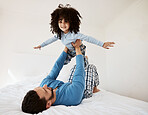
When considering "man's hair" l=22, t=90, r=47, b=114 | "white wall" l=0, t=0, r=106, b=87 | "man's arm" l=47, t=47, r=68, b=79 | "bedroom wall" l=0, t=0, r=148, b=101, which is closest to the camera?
"man's hair" l=22, t=90, r=47, b=114

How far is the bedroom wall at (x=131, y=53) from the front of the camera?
71.9 inches

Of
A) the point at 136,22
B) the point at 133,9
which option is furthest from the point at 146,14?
the point at 133,9

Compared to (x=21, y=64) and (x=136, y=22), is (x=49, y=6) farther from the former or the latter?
(x=136, y=22)

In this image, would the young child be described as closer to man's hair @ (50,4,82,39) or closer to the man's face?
man's hair @ (50,4,82,39)

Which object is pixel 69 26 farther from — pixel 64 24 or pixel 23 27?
Answer: pixel 23 27

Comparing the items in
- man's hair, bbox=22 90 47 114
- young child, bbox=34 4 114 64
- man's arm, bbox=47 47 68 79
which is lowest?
man's hair, bbox=22 90 47 114

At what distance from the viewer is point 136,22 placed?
201cm

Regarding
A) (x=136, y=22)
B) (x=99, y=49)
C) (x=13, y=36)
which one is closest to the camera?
(x=136, y=22)

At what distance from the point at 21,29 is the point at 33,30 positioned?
0.26 meters

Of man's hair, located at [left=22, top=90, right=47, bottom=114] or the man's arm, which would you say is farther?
the man's arm

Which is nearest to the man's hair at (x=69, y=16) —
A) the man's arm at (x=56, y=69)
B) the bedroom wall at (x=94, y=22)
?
the man's arm at (x=56, y=69)

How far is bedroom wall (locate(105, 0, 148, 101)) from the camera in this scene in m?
1.83

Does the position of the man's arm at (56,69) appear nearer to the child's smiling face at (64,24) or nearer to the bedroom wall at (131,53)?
the child's smiling face at (64,24)

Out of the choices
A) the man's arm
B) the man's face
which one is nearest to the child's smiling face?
the man's arm
